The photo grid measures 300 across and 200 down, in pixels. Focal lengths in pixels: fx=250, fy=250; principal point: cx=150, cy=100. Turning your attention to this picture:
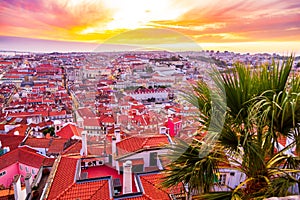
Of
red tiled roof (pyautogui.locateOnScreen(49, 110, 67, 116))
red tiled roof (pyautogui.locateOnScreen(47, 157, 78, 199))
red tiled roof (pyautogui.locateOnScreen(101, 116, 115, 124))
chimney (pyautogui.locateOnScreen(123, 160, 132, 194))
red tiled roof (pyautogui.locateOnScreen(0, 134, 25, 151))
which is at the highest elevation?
chimney (pyautogui.locateOnScreen(123, 160, 132, 194))

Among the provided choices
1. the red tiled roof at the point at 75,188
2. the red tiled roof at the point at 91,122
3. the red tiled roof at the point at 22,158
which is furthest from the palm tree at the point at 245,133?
the red tiled roof at the point at 91,122

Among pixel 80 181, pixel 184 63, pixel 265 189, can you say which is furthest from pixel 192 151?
pixel 184 63

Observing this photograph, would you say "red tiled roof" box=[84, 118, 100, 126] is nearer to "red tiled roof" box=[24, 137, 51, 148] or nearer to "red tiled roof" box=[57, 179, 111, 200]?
"red tiled roof" box=[24, 137, 51, 148]

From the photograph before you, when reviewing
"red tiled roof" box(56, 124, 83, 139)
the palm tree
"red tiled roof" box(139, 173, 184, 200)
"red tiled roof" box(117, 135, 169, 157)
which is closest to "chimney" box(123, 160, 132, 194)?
"red tiled roof" box(139, 173, 184, 200)

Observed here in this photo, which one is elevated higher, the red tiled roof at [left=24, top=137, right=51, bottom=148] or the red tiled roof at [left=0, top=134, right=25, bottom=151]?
the red tiled roof at [left=24, top=137, right=51, bottom=148]

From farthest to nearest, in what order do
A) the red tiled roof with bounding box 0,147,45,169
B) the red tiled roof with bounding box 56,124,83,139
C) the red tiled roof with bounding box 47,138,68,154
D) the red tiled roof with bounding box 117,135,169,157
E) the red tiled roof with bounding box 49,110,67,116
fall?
the red tiled roof with bounding box 49,110,67,116 → the red tiled roof with bounding box 56,124,83,139 → the red tiled roof with bounding box 47,138,68,154 → the red tiled roof with bounding box 0,147,45,169 → the red tiled roof with bounding box 117,135,169,157

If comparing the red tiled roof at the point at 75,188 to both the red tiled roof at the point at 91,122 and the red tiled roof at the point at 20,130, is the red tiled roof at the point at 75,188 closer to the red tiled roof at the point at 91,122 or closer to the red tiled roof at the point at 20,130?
the red tiled roof at the point at 91,122
